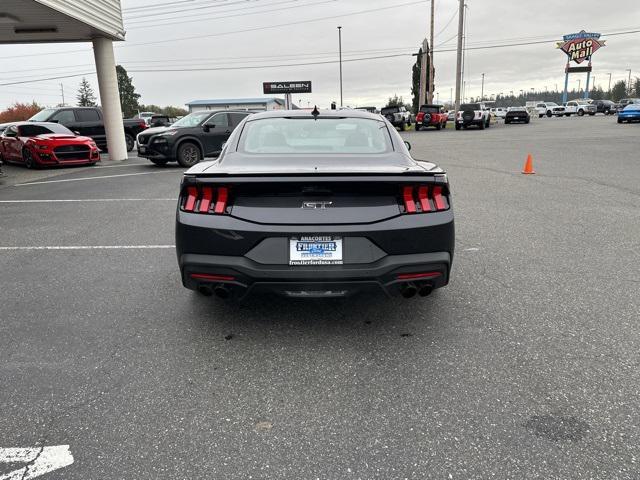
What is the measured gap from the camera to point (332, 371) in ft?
9.90

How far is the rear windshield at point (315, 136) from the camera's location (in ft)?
13.5

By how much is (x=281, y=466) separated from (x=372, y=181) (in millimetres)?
1727

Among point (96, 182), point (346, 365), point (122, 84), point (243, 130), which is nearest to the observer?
point (346, 365)

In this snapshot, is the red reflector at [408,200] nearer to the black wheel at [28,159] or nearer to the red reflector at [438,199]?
the red reflector at [438,199]

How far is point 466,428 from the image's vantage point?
2.46 metres

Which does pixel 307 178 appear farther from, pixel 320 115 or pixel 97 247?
pixel 97 247

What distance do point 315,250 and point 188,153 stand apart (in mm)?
12151

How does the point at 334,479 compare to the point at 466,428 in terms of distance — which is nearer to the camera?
the point at 334,479

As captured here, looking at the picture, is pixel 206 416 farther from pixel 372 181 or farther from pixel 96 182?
pixel 96 182

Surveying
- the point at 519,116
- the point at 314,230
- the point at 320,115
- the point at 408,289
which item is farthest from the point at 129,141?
the point at 519,116

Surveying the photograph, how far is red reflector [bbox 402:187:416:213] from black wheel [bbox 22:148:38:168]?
15278 mm

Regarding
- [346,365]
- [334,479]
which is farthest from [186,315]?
[334,479]

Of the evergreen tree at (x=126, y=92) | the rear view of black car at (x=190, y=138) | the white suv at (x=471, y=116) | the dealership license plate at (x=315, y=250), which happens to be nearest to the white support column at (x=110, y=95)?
the rear view of black car at (x=190, y=138)

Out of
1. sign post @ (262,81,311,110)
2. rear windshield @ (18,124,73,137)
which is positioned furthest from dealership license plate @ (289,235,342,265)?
sign post @ (262,81,311,110)
